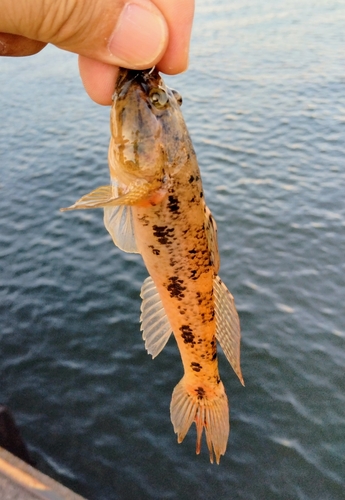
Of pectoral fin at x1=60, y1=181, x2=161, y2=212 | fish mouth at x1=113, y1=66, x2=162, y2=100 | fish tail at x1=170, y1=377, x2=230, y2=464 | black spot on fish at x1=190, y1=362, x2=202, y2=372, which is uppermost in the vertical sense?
fish mouth at x1=113, y1=66, x2=162, y2=100

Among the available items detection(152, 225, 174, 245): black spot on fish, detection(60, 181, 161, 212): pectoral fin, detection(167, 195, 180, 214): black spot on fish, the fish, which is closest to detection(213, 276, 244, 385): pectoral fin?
the fish

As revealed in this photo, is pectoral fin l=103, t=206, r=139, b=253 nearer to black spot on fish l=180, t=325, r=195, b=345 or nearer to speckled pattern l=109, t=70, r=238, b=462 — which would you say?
speckled pattern l=109, t=70, r=238, b=462

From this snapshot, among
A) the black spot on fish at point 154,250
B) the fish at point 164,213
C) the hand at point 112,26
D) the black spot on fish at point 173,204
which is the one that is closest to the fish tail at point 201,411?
the fish at point 164,213

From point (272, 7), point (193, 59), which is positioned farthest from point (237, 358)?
point (272, 7)

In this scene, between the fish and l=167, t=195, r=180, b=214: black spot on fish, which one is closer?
the fish

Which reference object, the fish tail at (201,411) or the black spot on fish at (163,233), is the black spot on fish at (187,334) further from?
the black spot on fish at (163,233)

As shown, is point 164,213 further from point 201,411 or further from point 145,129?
point 201,411

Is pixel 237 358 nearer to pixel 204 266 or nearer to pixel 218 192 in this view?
pixel 204 266
